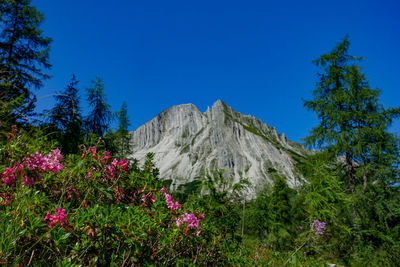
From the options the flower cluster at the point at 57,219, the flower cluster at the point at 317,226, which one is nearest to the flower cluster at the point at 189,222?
the flower cluster at the point at 57,219

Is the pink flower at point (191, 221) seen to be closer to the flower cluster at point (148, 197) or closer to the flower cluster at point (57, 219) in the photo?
the flower cluster at point (148, 197)

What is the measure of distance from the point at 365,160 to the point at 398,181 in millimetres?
1281

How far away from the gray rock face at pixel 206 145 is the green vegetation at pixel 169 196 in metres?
71.6

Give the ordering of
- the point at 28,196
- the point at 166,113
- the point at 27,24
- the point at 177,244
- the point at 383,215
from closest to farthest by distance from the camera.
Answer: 1. the point at 28,196
2. the point at 177,244
3. the point at 383,215
4. the point at 27,24
5. the point at 166,113

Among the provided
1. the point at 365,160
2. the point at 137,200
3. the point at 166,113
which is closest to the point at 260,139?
the point at 166,113

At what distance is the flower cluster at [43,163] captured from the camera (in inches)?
57.5

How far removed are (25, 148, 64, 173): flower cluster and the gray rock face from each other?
79.6m

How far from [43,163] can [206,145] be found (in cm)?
11112

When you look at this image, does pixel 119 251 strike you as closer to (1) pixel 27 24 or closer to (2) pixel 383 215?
(2) pixel 383 215

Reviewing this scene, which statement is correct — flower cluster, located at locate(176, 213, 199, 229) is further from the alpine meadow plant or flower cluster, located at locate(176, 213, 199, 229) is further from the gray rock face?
the gray rock face

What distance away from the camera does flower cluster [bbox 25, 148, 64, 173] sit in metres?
1.46

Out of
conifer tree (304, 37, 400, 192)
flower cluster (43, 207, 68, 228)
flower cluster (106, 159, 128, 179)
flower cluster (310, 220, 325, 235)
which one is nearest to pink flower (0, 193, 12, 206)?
flower cluster (43, 207, 68, 228)

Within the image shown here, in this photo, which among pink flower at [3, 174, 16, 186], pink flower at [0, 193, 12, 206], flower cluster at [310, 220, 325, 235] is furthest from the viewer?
flower cluster at [310, 220, 325, 235]

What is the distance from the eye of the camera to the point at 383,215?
7684mm
